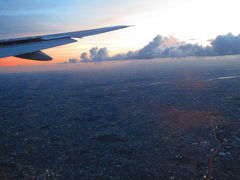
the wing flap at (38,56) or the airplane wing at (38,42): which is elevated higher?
the airplane wing at (38,42)

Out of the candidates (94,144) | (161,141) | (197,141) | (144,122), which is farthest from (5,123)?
(197,141)

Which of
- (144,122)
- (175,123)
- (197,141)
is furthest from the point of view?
(144,122)

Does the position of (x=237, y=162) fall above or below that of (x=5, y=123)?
above

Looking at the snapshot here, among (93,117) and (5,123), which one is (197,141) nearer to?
(93,117)

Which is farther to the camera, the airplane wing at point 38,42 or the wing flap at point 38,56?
the wing flap at point 38,56

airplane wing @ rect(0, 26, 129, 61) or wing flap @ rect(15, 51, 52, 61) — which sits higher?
airplane wing @ rect(0, 26, 129, 61)

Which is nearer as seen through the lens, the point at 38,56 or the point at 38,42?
the point at 38,42

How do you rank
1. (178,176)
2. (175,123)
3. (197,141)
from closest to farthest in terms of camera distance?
(178,176), (197,141), (175,123)

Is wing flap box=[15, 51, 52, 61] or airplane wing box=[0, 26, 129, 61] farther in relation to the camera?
wing flap box=[15, 51, 52, 61]

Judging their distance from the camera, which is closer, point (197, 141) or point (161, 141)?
point (197, 141)

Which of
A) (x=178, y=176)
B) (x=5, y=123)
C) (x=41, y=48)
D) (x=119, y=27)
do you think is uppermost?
(x=119, y=27)

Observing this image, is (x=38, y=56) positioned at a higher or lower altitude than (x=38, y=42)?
lower
